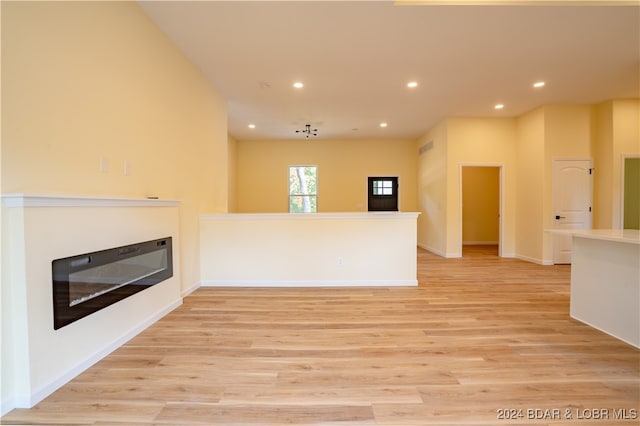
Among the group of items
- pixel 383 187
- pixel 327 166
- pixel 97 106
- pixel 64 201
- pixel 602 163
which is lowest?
pixel 64 201

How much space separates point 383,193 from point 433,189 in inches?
64.4

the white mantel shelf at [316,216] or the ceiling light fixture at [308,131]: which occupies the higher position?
the ceiling light fixture at [308,131]

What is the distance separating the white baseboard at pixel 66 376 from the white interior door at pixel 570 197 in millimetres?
6814

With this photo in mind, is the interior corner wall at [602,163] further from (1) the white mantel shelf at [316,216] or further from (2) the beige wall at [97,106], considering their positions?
(2) the beige wall at [97,106]

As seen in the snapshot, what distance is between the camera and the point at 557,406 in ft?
5.12

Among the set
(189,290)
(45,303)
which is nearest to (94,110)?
(45,303)

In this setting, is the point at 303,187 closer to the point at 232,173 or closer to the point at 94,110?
the point at 232,173

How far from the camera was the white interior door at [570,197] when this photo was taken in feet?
17.3

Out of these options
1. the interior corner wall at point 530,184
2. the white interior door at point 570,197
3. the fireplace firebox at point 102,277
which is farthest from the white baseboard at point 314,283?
the white interior door at point 570,197

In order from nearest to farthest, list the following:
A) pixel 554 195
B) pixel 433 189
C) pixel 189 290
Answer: pixel 189 290
pixel 554 195
pixel 433 189

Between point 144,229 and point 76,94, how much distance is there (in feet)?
3.81

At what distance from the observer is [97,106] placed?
2184 mm

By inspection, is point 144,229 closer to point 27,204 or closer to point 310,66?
point 27,204

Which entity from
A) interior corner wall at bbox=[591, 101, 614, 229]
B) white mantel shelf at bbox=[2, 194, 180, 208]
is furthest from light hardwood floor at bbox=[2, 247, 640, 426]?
interior corner wall at bbox=[591, 101, 614, 229]
